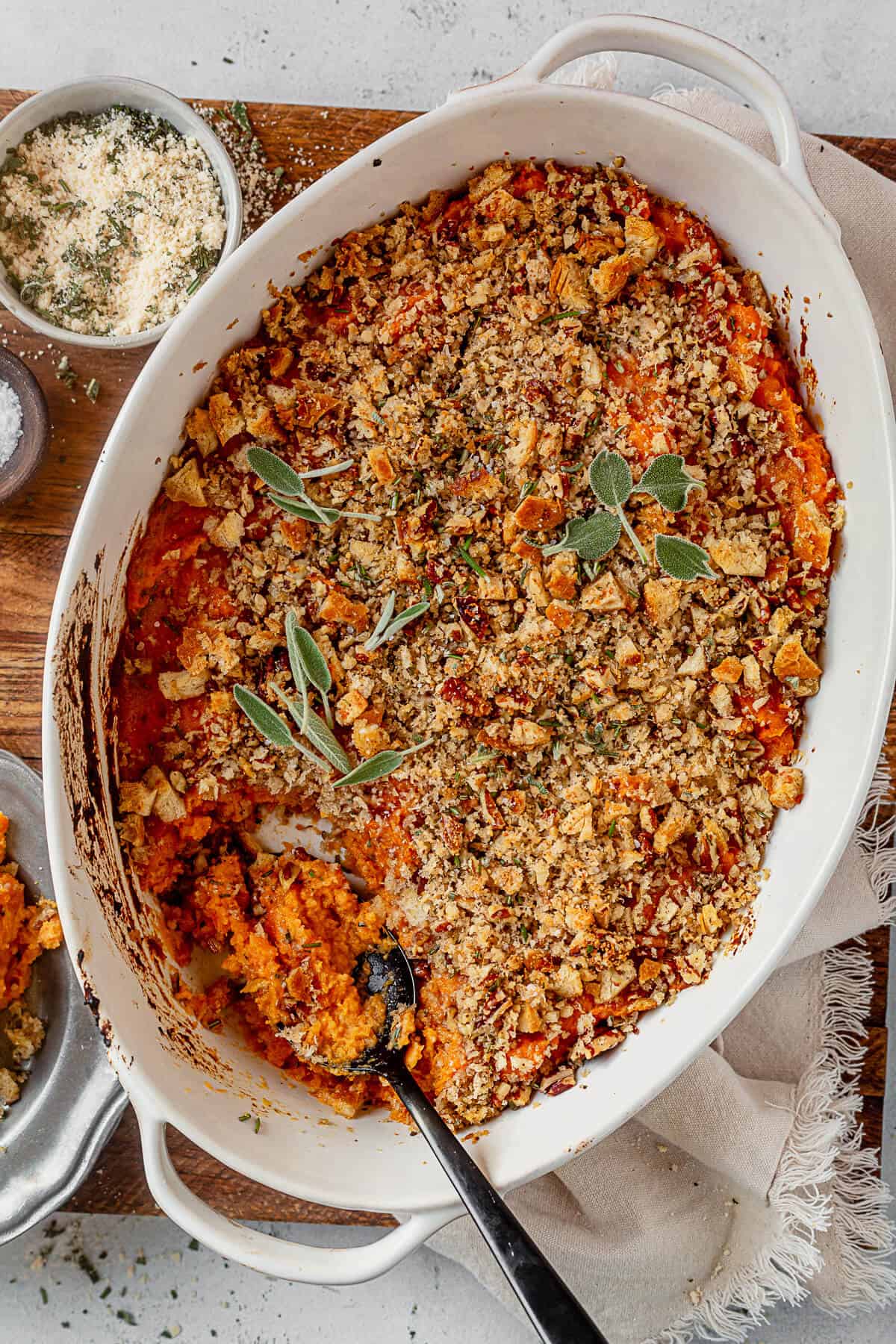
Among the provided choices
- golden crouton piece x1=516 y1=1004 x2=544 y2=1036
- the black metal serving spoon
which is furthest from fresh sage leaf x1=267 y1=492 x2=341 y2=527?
golden crouton piece x1=516 y1=1004 x2=544 y2=1036

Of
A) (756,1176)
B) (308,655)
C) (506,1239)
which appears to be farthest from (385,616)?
(756,1176)

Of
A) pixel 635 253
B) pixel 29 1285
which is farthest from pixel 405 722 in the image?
pixel 29 1285

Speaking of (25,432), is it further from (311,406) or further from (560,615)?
(560,615)

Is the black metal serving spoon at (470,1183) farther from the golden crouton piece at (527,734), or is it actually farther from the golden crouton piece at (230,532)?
the golden crouton piece at (230,532)

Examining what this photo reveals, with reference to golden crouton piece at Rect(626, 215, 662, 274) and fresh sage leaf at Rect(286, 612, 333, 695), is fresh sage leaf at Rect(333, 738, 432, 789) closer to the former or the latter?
fresh sage leaf at Rect(286, 612, 333, 695)

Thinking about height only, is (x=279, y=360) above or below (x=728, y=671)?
above

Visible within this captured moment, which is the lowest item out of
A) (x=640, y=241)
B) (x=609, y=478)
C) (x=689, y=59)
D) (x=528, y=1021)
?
(x=528, y=1021)
